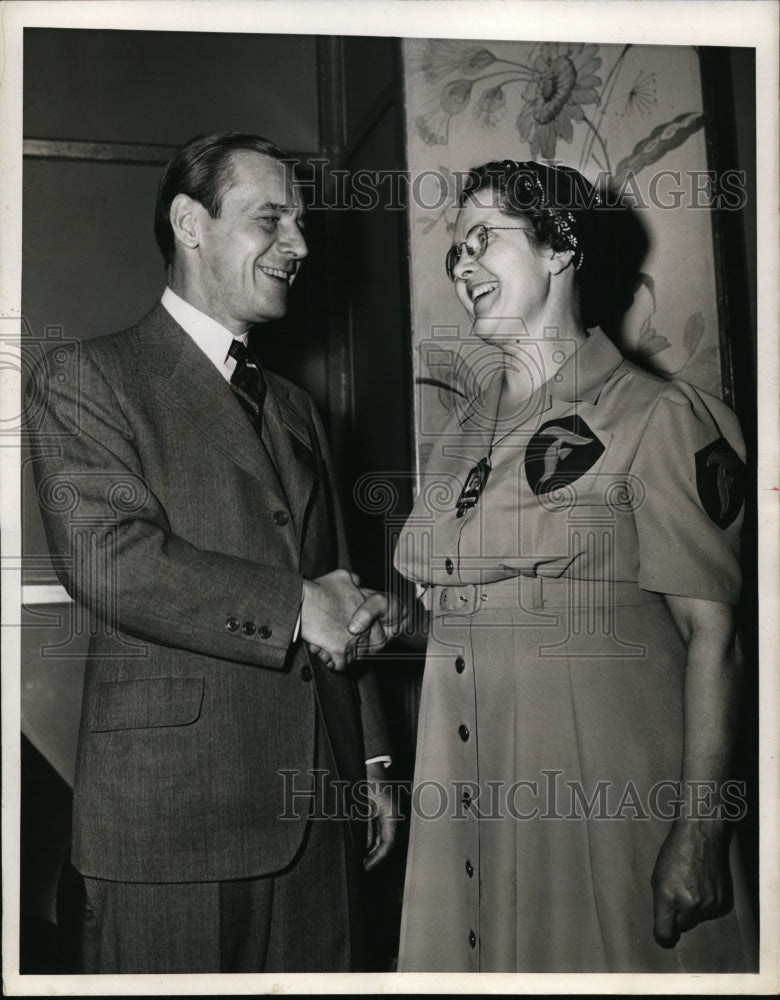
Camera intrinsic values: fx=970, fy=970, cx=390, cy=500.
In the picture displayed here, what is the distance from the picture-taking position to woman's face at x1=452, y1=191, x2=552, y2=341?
1.66 metres

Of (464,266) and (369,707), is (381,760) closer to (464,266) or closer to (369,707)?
(369,707)

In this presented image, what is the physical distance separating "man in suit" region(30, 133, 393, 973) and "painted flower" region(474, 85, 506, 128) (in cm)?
37

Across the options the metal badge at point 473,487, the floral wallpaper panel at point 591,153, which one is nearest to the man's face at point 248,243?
the floral wallpaper panel at point 591,153

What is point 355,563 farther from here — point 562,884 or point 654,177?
point 654,177

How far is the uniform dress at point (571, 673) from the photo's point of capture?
5.25 feet

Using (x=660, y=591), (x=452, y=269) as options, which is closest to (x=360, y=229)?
(x=452, y=269)

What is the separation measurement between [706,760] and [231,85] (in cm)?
144

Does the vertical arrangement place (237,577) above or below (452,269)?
below

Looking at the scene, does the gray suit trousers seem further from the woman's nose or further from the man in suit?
the woman's nose

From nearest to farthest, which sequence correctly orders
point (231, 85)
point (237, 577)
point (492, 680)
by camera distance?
1. point (237, 577)
2. point (492, 680)
3. point (231, 85)

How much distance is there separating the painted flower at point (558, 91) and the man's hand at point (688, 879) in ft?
4.00

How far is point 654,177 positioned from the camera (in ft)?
5.69
